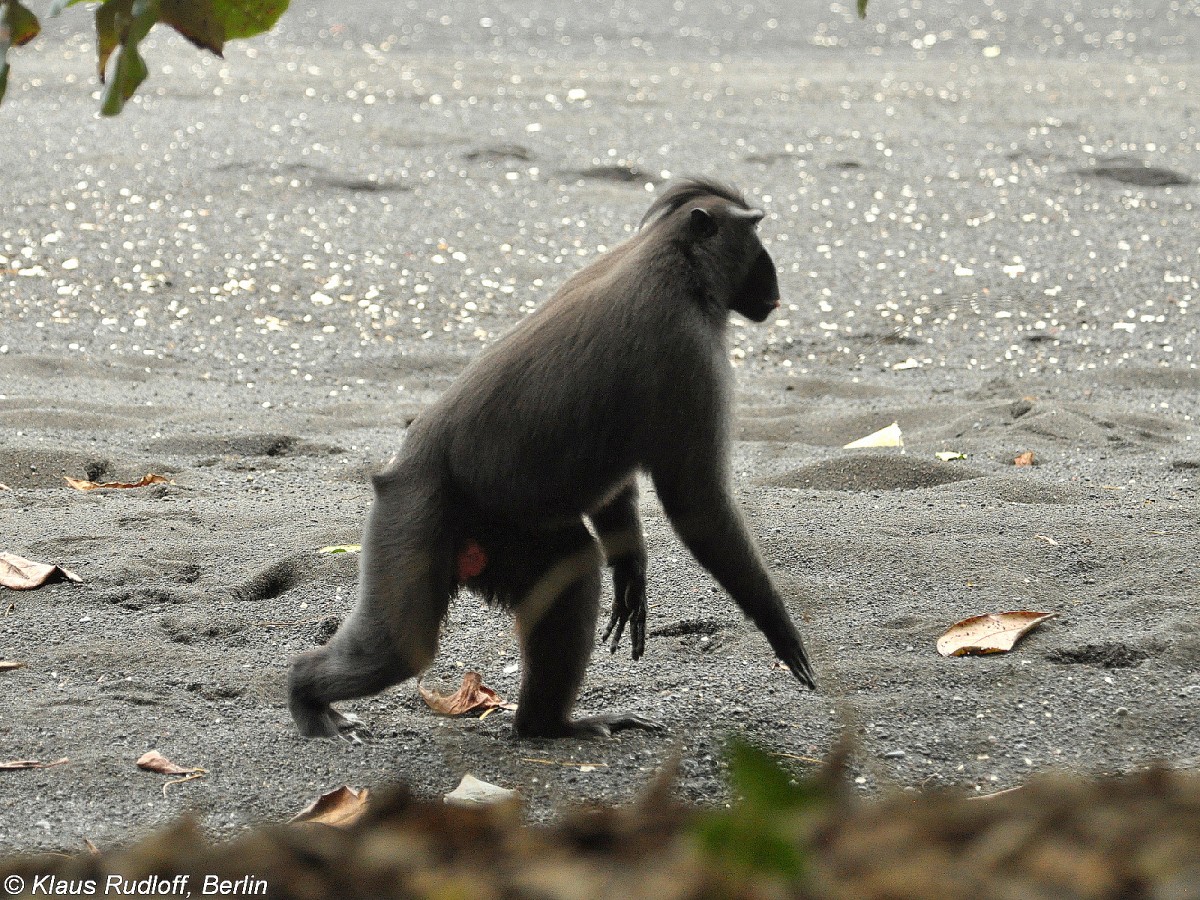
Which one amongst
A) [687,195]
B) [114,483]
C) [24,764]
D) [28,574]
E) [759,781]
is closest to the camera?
[759,781]

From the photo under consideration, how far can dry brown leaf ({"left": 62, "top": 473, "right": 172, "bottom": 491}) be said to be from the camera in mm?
6184

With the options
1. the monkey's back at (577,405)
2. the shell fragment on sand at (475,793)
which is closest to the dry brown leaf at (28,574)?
the monkey's back at (577,405)

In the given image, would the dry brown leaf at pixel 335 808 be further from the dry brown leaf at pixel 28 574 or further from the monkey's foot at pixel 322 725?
the dry brown leaf at pixel 28 574

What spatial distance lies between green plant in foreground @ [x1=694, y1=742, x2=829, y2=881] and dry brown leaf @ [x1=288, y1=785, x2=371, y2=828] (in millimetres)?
2196

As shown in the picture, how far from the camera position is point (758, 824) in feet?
4.09

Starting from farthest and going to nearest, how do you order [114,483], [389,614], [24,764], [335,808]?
[114,483] → [389,614] → [24,764] → [335,808]

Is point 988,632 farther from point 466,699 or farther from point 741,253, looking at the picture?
point 466,699

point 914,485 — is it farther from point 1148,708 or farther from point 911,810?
point 911,810

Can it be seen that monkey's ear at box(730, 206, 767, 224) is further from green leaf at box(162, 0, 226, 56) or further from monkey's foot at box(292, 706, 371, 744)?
green leaf at box(162, 0, 226, 56)

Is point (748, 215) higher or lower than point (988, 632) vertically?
higher

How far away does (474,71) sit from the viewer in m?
15.4

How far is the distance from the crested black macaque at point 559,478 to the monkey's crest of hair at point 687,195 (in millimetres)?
146

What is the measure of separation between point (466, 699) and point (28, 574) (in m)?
1.77

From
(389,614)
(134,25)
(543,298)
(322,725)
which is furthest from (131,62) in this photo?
(543,298)
